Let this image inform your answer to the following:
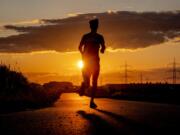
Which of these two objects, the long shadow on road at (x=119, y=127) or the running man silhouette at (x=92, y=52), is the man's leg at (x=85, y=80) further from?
the long shadow on road at (x=119, y=127)

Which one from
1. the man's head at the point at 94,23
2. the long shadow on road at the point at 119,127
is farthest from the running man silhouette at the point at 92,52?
the long shadow on road at the point at 119,127

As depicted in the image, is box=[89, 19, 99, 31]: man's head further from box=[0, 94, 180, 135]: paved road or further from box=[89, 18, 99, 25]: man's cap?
box=[0, 94, 180, 135]: paved road

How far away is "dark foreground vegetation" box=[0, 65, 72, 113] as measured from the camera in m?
20.6

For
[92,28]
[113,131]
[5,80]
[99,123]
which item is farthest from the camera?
[5,80]

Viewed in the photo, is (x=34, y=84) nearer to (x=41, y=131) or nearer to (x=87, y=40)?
(x=87, y=40)

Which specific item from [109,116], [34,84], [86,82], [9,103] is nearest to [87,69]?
[86,82]

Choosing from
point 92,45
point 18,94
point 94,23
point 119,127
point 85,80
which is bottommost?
point 119,127

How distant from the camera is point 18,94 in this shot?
2508 cm

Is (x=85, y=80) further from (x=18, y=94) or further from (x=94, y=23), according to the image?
(x=18, y=94)

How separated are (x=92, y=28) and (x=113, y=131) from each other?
832 centimetres

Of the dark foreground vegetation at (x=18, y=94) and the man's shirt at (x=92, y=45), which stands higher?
the man's shirt at (x=92, y=45)

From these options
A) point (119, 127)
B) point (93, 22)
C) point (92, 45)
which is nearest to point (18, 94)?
point (92, 45)

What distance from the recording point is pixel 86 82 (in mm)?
20562

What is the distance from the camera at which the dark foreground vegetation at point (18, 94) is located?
20.6 metres
